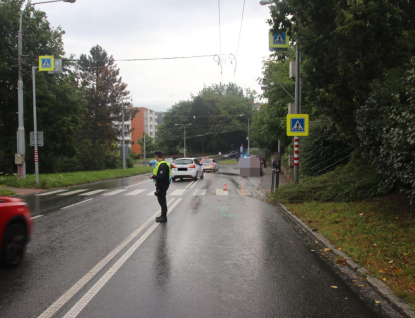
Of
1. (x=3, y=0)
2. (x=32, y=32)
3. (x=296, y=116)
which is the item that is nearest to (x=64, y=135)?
(x=32, y=32)

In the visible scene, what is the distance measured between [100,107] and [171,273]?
4736cm

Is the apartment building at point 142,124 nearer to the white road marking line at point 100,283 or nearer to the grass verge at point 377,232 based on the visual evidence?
the grass verge at point 377,232

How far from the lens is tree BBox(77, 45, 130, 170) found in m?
46.2

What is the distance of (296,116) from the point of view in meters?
13.1

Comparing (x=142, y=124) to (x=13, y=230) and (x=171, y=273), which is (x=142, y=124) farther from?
(x=171, y=273)

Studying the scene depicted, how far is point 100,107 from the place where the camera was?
49.0 metres

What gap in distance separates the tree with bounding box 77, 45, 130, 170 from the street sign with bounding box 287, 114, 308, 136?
36.2 m

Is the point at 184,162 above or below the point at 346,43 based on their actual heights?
below

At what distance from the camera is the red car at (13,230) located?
4942 mm

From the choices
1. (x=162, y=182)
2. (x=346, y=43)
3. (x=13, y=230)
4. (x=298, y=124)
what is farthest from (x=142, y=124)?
(x=13, y=230)

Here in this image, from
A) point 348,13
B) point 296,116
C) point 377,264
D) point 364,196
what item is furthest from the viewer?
point 296,116

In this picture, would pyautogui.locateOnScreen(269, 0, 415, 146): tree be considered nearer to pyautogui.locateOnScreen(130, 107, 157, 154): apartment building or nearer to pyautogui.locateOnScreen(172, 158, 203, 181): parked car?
pyautogui.locateOnScreen(172, 158, 203, 181): parked car

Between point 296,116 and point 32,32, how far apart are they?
2391 centimetres

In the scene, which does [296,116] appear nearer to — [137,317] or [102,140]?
[137,317]
